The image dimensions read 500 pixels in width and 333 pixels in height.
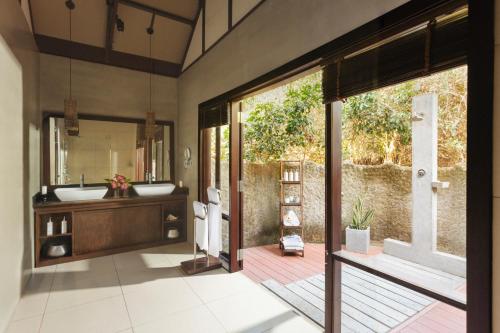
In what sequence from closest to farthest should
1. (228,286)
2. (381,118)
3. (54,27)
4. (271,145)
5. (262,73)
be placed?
(262,73) → (228,286) → (54,27) → (381,118) → (271,145)

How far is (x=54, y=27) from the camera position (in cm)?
370

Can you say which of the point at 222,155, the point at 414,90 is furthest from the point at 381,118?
the point at 222,155

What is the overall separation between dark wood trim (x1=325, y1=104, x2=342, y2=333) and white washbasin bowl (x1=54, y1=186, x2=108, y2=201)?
Answer: 326 centimetres

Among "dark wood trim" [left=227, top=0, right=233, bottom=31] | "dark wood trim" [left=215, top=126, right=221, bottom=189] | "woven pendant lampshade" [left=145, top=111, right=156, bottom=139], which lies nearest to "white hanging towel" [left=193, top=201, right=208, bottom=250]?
"dark wood trim" [left=215, top=126, right=221, bottom=189]

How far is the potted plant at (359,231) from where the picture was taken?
4074 mm

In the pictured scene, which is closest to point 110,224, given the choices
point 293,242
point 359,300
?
point 293,242

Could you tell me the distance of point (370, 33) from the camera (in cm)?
162

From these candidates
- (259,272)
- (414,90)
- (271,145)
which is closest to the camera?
(259,272)

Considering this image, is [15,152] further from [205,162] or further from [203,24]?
[203,24]

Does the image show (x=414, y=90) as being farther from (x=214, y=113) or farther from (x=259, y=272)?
(x=259, y=272)

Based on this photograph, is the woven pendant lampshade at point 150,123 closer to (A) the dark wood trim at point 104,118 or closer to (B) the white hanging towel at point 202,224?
(A) the dark wood trim at point 104,118

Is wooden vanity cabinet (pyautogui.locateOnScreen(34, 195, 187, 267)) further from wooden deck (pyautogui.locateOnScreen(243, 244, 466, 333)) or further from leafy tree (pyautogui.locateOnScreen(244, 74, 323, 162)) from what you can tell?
leafy tree (pyautogui.locateOnScreen(244, 74, 323, 162))

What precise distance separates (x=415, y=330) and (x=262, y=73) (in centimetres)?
265

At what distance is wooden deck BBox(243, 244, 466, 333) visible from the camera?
2301mm
